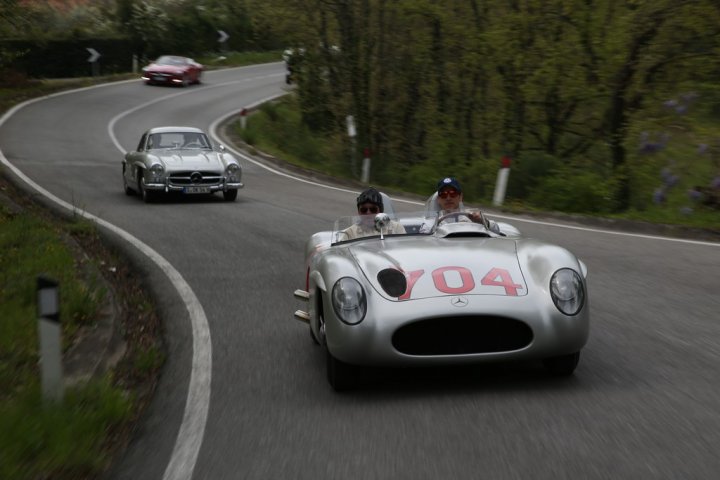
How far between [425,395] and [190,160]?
14971 millimetres

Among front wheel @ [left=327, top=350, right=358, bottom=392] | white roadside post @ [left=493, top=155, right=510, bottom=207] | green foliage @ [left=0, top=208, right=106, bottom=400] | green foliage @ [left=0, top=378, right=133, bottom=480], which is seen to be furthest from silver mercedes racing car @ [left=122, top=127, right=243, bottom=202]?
front wheel @ [left=327, top=350, right=358, bottom=392]

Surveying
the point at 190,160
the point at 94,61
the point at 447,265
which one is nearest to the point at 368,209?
the point at 447,265

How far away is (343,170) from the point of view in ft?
94.1

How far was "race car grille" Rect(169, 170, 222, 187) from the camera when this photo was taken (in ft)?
66.1

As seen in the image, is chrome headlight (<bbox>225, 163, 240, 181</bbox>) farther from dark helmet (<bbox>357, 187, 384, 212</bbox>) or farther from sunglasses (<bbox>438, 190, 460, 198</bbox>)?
dark helmet (<bbox>357, 187, 384, 212</bbox>)

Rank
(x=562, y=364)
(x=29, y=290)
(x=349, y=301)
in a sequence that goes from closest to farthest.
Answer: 1. (x=349, y=301)
2. (x=562, y=364)
3. (x=29, y=290)

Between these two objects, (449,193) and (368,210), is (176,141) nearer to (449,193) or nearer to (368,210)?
(449,193)

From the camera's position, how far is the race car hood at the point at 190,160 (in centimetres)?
2033

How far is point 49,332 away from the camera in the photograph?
19.4ft

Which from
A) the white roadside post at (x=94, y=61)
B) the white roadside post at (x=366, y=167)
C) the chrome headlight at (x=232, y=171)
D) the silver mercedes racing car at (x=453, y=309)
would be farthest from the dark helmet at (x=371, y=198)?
the white roadside post at (x=94, y=61)

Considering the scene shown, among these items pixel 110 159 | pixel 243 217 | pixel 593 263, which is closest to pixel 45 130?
pixel 110 159

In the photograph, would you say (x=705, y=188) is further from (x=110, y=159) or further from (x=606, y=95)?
(x=110, y=159)

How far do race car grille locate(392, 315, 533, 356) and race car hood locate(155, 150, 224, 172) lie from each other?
14374 millimetres

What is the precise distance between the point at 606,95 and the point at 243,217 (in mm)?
7940
